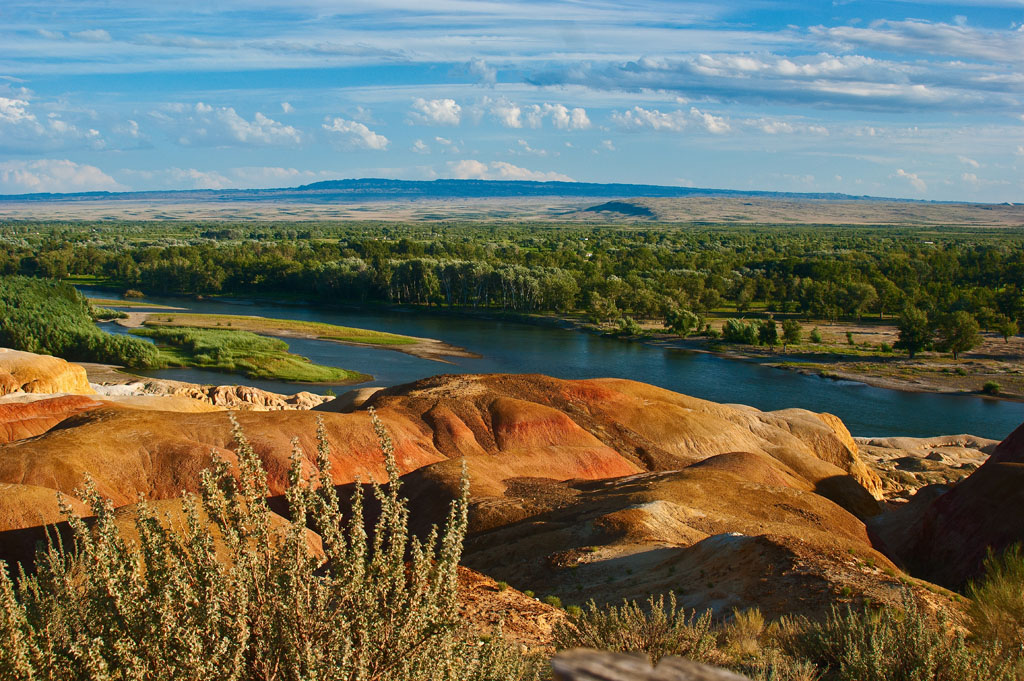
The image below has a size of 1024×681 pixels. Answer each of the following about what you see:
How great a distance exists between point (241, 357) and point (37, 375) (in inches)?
1056

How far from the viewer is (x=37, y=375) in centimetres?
4447

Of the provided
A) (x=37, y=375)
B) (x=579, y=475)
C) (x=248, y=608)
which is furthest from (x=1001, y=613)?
(x=37, y=375)

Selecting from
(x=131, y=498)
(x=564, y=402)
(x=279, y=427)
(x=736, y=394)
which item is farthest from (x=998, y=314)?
(x=131, y=498)

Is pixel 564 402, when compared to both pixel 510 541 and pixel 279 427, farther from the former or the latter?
pixel 510 541

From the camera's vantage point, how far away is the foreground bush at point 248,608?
272 inches

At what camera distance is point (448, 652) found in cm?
725

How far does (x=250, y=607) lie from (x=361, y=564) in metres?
1.03

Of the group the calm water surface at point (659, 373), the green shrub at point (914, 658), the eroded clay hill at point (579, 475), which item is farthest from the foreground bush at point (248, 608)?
the calm water surface at point (659, 373)

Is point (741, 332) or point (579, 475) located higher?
point (579, 475)

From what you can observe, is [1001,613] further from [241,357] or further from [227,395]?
[241,357]

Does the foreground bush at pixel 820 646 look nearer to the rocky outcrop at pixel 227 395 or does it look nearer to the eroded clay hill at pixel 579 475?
the eroded clay hill at pixel 579 475

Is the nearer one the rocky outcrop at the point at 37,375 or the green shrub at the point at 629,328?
the rocky outcrop at the point at 37,375

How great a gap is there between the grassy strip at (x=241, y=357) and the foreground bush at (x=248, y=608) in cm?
5947

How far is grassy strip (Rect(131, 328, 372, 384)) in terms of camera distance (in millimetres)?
67312
